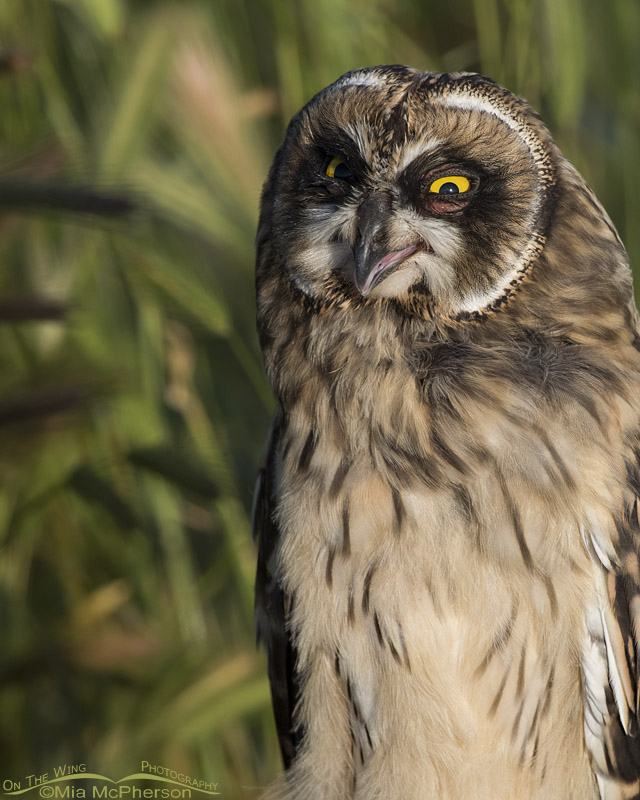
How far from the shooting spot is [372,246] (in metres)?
1.15

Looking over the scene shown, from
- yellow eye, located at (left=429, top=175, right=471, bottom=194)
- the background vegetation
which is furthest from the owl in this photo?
the background vegetation

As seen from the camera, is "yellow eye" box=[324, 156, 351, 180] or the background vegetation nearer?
"yellow eye" box=[324, 156, 351, 180]

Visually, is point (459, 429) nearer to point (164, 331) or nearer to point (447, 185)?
point (447, 185)

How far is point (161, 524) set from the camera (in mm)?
2143

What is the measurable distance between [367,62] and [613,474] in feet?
3.99

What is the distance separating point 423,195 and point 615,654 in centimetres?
64

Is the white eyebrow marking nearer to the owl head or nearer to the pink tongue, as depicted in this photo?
the owl head

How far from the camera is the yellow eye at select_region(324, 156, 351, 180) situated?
47.4 inches

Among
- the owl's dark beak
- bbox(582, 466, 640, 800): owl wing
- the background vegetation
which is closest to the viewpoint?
the owl's dark beak

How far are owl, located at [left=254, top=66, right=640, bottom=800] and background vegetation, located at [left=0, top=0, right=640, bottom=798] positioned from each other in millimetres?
488

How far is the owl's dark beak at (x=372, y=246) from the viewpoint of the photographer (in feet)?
3.76

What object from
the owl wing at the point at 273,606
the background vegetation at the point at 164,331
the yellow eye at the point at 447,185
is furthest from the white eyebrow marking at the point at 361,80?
the background vegetation at the point at 164,331

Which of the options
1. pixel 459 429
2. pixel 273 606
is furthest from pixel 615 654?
pixel 273 606

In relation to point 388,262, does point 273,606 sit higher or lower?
lower
